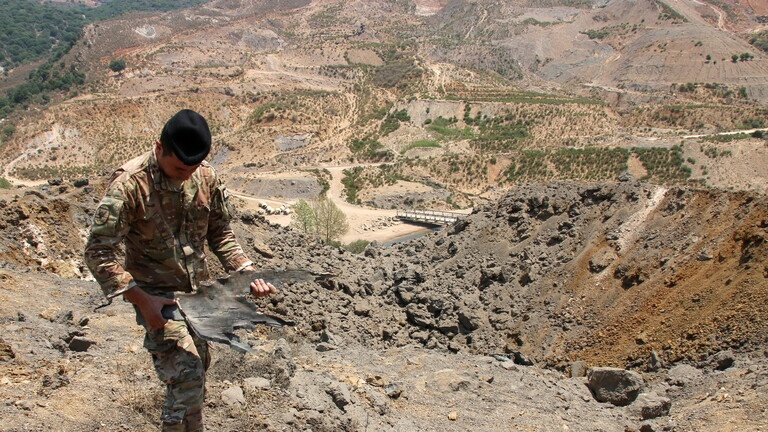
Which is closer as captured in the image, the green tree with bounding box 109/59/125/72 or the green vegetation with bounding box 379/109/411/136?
the green vegetation with bounding box 379/109/411/136

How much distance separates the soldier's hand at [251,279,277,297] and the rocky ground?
1047 mm

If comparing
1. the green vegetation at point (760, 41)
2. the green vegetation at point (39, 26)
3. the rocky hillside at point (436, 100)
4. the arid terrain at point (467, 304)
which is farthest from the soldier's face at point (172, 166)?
the green vegetation at point (39, 26)

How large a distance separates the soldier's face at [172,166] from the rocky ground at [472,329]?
1688mm

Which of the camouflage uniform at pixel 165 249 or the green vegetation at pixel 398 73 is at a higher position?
the camouflage uniform at pixel 165 249

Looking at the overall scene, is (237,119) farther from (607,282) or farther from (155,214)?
(155,214)

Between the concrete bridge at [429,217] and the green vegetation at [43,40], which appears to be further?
the green vegetation at [43,40]

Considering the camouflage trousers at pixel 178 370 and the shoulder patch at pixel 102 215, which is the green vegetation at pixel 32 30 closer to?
the shoulder patch at pixel 102 215

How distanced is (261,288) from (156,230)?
692 millimetres

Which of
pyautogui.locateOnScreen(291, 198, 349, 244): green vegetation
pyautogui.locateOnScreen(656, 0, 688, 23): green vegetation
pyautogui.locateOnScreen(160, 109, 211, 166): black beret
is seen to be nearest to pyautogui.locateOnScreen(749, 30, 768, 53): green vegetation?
pyautogui.locateOnScreen(656, 0, 688, 23): green vegetation

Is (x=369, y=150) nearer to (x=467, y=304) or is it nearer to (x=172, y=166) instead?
(x=467, y=304)

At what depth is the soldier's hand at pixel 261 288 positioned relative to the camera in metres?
3.45

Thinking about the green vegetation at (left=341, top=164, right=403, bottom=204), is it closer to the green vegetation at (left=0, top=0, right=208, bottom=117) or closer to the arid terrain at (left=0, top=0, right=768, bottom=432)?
the arid terrain at (left=0, top=0, right=768, bottom=432)

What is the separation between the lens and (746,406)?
6527mm

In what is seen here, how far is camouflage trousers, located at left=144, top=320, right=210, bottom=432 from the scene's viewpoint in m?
3.27
